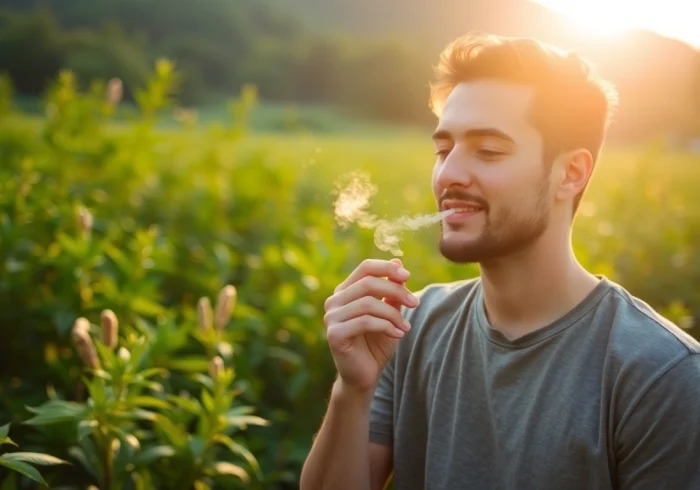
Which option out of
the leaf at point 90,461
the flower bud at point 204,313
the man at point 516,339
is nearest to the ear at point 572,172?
the man at point 516,339

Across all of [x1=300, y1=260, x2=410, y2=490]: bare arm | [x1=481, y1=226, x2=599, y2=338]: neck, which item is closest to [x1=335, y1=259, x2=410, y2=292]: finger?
[x1=300, y1=260, x2=410, y2=490]: bare arm

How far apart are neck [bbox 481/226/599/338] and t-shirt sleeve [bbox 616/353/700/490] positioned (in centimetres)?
38

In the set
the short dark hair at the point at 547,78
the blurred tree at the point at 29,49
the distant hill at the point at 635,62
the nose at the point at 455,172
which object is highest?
the blurred tree at the point at 29,49

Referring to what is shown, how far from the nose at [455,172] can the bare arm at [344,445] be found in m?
0.66

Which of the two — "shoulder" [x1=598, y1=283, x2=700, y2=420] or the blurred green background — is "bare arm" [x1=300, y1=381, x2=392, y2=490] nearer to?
the blurred green background

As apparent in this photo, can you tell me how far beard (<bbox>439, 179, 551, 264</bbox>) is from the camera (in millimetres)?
2279

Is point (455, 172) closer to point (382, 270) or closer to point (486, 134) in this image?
point (486, 134)

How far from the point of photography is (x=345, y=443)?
2418 millimetres

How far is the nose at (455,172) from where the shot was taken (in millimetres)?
2281

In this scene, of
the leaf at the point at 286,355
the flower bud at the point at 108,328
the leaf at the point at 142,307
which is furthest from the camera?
the leaf at the point at 286,355

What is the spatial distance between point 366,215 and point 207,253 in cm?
250

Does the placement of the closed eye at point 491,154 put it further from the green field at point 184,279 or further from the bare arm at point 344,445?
the bare arm at point 344,445

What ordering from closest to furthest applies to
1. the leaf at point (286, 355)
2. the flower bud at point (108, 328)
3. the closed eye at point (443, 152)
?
1. the closed eye at point (443, 152)
2. the flower bud at point (108, 328)
3. the leaf at point (286, 355)

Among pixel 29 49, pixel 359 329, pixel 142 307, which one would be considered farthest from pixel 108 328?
pixel 29 49
